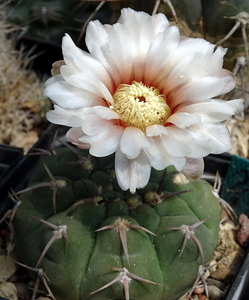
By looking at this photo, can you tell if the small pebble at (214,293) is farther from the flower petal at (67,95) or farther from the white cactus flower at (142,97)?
the flower petal at (67,95)

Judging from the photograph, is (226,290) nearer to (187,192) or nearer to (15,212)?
(187,192)

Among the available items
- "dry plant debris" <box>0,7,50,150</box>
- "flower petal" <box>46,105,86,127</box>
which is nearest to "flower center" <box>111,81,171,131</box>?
"flower petal" <box>46,105,86,127</box>

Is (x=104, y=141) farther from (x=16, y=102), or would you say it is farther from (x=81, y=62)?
(x=16, y=102)

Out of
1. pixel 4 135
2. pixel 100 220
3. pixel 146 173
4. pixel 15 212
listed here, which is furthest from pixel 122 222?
pixel 4 135

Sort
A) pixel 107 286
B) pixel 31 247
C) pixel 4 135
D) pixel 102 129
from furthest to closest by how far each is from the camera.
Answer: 1. pixel 4 135
2. pixel 31 247
3. pixel 107 286
4. pixel 102 129

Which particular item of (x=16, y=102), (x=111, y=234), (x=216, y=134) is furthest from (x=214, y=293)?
(x=16, y=102)

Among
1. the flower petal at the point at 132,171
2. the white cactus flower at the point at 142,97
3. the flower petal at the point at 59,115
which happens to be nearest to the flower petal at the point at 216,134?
the white cactus flower at the point at 142,97

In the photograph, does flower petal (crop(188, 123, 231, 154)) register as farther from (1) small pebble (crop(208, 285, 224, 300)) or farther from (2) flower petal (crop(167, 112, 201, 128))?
(1) small pebble (crop(208, 285, 224, 300))
